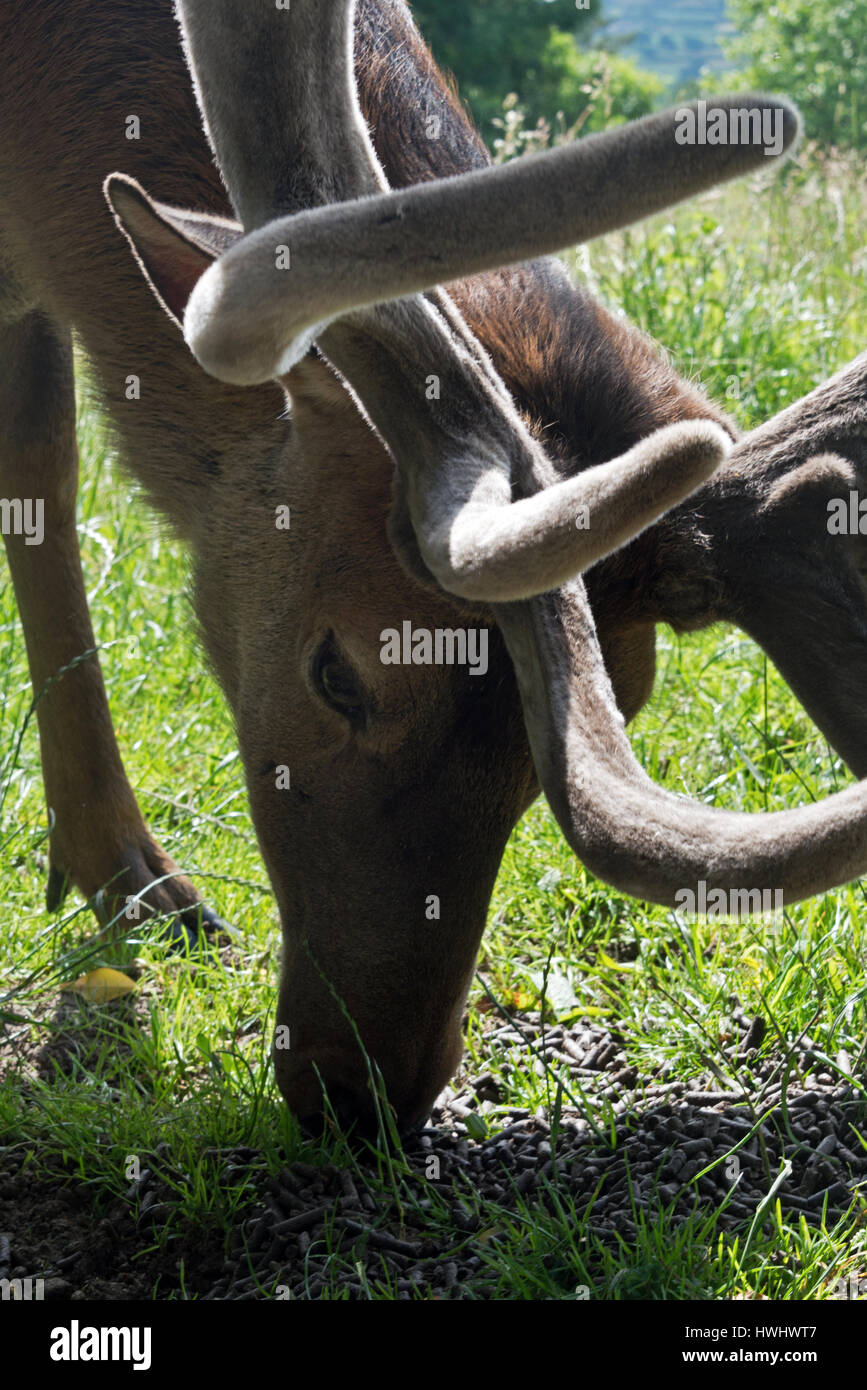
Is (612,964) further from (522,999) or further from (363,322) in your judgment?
(363,322)

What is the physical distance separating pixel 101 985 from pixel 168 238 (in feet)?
6.46

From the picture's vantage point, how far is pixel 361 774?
120 inches

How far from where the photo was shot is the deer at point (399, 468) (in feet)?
7.26

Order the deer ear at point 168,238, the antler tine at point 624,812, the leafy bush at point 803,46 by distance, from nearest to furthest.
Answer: the antler tine at point 624,812, the deer ear at point 168,238, the leafy bush at point 803,46

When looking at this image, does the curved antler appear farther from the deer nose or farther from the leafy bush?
the leafy bush

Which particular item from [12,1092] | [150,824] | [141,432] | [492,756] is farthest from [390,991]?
[150,824]

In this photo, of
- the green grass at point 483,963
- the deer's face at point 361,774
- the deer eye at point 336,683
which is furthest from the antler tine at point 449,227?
the green grass at point 483,963

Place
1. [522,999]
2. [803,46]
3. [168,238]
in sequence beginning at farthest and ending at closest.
→ [803,46]
[522,999]
[168,238]

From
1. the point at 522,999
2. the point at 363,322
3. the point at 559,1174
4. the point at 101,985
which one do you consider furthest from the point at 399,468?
the point at 101,985

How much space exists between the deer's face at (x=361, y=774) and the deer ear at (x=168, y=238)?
0.29 m

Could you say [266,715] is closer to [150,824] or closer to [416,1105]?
[416,1105]

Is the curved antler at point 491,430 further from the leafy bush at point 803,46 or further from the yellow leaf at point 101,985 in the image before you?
the leafy bush at point 803,46

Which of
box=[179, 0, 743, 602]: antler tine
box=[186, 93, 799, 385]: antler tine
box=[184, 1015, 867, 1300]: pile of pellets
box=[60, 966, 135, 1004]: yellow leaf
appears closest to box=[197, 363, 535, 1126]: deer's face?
box=[184, 1015, 867, 1300]: pile of pellets

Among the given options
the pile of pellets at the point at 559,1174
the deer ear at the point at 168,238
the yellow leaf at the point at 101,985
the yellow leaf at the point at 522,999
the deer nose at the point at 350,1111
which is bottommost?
the pile of pellets at the point at 559,1174
